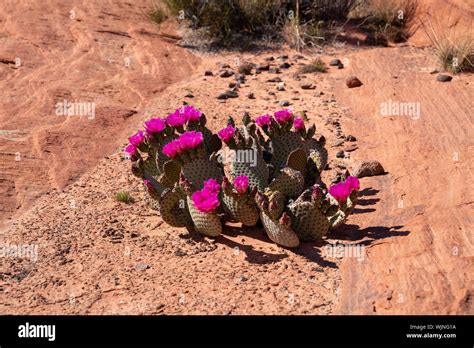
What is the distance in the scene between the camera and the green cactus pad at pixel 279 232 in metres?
4.76

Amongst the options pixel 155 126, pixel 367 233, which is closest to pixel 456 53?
pixel 367 233

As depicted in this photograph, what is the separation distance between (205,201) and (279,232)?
58cm

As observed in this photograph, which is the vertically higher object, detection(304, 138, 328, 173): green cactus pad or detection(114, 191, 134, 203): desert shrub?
detection(304, 138, 328, 173): green cactus pad

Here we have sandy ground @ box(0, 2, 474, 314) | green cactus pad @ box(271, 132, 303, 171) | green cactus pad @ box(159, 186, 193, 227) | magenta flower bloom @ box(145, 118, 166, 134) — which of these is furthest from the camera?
green cactus pad @ box(271, 132, 303, 171)

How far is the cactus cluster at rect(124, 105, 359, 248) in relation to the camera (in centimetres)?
479

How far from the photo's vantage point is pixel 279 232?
4789mm

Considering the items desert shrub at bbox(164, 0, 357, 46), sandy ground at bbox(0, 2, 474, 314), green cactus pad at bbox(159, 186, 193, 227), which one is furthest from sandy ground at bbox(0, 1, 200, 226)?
→ green cactus pad at bbox(159, 186, 193, 227)

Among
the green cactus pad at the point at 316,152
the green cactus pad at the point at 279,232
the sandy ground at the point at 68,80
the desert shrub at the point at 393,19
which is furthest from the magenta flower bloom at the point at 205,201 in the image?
the desert shrub at the point at 393,19

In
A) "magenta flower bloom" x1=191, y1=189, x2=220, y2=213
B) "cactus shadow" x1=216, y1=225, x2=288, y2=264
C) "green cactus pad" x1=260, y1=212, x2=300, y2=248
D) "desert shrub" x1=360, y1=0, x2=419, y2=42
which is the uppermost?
"magenta flower bloom" x1=191, y1=189, x2=220, y2=213

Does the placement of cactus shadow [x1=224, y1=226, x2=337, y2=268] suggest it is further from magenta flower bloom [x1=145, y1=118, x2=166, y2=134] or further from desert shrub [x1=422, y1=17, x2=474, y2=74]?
desert shrub [x1=422, y1=17, x2=474, y2=74]

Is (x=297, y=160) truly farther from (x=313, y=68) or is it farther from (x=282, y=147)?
(x=313, y=68)

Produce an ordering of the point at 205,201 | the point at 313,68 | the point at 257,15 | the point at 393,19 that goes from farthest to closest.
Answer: the point at 257,15 < the point at 393,19 < the point at 313,68 < the point at 205,201

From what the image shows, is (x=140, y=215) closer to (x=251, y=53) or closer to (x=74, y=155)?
(x=74, y=155)

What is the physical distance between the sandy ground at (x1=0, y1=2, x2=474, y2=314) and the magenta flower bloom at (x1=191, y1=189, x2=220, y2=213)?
0.46 meters
